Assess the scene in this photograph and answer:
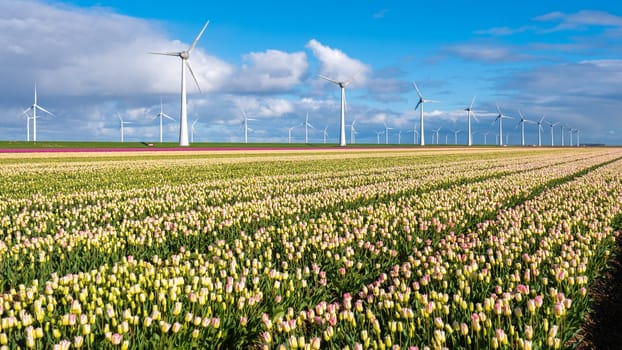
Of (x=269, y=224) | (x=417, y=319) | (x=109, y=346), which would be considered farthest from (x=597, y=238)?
(x=109, y=346)

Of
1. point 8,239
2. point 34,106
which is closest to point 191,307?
point 8,239

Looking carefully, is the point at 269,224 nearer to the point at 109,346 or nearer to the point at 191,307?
the point at 191,307

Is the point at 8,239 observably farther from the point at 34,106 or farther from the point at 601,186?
the point at 34,106

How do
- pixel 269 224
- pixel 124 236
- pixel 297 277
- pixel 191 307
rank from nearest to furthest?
pixel 191 307 → pixel 297 277 → pixel 124 236 → pixel 269 224

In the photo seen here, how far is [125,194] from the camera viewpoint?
17.7 m

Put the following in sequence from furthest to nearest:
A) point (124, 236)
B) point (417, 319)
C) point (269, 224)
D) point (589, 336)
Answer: point (269, 224) < point (124, 236) < point (589, 336) < point (417, 319)

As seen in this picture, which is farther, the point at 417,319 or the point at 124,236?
the point at 124,236

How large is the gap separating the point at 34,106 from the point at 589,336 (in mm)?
131187

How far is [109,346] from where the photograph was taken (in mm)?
4414

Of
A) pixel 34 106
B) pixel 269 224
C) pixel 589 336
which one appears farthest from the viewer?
pixel 34 106

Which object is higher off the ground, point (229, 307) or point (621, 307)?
point (229, 307)

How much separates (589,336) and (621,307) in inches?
55.8

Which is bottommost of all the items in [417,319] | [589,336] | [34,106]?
[589,336]

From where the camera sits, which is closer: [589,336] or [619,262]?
[589,336]
